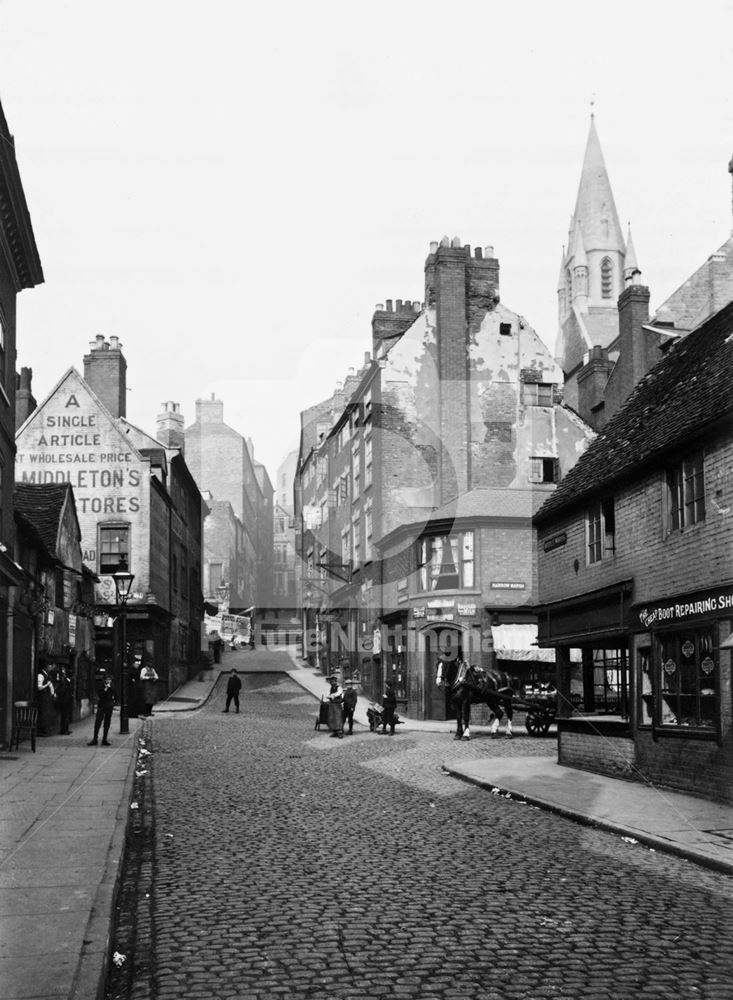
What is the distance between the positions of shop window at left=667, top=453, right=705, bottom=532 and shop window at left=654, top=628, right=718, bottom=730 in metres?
1.65

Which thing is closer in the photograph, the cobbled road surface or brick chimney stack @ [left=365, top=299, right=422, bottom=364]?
the cobbled road surface

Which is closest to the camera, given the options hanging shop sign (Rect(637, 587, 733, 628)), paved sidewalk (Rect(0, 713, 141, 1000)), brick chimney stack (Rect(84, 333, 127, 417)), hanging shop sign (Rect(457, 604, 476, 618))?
paved sidewalk (Rect(0, 713, 141, 1000))

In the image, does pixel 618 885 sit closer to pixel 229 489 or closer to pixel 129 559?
pixel 129 559

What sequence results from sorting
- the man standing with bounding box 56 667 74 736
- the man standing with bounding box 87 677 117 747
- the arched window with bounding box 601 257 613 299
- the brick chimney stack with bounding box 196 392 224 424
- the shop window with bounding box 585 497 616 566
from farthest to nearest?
1. the arched window with bounding box 601 257 613 299
2. the brick chimney stack with bounding box 196 392 224 424
3. the man standing with bounding box 56 667 74 736
4. the man standing with bounding box 87 677 117 747
5. the shop window with bounding box 585 497 616 566

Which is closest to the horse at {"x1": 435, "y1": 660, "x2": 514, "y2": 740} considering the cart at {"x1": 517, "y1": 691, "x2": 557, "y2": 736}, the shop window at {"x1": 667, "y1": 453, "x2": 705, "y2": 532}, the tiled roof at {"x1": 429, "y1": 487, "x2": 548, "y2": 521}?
the cart at {"x1": 517, "y1": 691, "x2": 557, "y2": 736}

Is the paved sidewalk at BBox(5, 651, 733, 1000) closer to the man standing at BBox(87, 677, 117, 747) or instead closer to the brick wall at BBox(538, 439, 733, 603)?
the man standing at BBox(87, 677, 117, 747)

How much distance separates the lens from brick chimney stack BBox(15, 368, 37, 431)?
141 feet

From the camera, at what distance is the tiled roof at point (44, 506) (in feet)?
89.7

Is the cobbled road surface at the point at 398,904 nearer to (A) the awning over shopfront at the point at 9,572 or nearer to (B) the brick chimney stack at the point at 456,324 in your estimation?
(A) the awning over shopfront at the point at 9,572

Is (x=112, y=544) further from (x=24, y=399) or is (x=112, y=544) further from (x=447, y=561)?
(x=447, y=561)

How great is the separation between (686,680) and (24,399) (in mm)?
35178

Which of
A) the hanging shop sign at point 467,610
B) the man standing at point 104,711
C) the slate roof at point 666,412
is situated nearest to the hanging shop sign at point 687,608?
the slate roof at point 666,412

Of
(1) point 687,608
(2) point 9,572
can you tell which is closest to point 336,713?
(2) point 9,572

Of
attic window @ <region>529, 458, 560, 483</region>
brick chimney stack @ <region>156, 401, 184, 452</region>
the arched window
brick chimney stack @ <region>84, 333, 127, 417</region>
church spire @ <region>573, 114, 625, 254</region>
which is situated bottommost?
attic window @ <region>529, 458, 560, 483</region>
